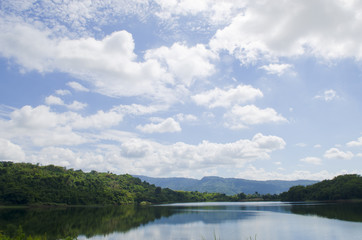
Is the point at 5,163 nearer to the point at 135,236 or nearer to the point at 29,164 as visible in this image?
the point at 29,164

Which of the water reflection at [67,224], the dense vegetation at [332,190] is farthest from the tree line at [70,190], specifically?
the water reflection at [67,224]

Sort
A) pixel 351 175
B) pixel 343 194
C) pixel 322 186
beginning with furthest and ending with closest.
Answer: pixel 322 186 < pixel 351 175 < pixel 343 194

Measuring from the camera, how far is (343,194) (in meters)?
127

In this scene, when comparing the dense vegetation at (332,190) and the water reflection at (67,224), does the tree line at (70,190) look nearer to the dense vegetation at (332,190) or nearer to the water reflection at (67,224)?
the dense vegetation at (332,190)

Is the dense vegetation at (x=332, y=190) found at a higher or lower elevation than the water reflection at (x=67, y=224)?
higher

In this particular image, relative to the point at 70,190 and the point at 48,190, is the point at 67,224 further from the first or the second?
the point at 70,190

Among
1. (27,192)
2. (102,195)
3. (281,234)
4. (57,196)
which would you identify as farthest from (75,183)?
(281,234)

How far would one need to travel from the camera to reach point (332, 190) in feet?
449

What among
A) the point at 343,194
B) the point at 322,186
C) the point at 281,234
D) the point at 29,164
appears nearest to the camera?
the point at 281,234

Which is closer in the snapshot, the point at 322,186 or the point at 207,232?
the point at 207,232

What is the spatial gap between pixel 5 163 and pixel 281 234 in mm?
171071

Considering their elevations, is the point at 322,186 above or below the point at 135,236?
above

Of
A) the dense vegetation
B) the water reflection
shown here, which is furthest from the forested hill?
the dense vegetation

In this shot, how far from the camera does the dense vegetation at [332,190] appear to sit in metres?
125
